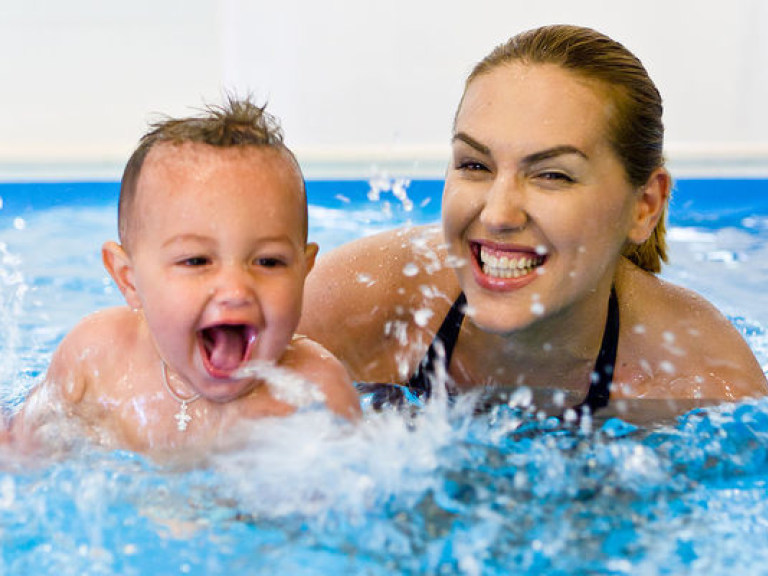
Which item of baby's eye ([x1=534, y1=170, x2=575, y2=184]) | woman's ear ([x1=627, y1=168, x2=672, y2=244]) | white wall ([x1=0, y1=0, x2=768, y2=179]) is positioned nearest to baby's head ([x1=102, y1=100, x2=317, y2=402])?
baby's eye ([x1=534, y1=170, x2=575, y2=184])

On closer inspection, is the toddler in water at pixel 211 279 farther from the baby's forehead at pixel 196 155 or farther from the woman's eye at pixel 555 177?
the woman's eye at pixel 555 177

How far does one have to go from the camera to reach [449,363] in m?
2.20

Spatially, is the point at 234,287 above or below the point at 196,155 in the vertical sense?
below

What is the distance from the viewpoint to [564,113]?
6.00 feet

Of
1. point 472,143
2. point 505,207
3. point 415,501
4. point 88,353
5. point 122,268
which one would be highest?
point 472,143

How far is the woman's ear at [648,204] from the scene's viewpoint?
200cm

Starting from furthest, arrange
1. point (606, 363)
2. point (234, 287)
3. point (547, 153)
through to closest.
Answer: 1. point (606, 363)
2. point (547, 153)
3. point (234, 287)

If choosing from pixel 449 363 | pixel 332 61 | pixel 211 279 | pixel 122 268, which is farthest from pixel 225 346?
pixel 332 61

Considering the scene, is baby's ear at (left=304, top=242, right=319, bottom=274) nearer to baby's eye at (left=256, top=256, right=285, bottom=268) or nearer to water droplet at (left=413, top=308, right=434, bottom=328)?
baby's eye at (left=256, top=256, right=285, bottom=268)

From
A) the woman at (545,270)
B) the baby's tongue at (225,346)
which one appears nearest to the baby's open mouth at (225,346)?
the baby's tongue at (225,346)

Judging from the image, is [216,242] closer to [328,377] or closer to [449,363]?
[328,377]

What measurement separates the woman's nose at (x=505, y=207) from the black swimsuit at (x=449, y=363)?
0.40 metres

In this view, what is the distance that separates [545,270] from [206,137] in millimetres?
648

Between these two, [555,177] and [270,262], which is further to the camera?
[555,177]
